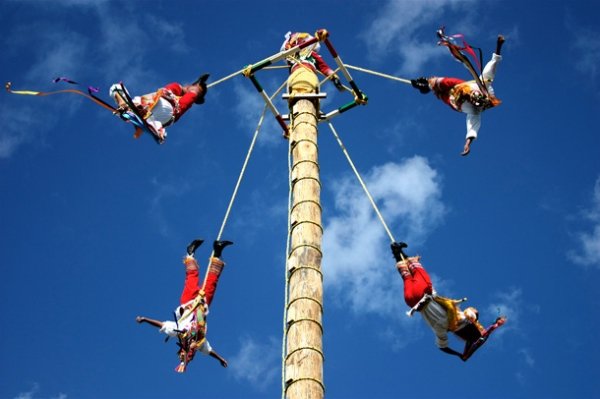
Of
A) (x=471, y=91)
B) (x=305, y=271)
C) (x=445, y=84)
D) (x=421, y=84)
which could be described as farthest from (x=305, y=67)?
(x=305, y=271)

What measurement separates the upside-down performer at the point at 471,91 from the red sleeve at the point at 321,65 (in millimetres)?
1858

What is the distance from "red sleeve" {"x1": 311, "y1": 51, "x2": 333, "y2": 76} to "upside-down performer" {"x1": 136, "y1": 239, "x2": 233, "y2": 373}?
3.39 meters

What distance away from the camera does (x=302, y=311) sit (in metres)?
7.29

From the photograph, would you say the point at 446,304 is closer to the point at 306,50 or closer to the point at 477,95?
the point at 477,95

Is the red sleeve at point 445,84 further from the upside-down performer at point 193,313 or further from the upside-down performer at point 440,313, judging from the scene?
the upside-down performer at point 193,313

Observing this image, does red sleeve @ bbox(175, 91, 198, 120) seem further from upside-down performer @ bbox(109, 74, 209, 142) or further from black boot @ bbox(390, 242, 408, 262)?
black boot @ bbox(390, 242, 408, 262)

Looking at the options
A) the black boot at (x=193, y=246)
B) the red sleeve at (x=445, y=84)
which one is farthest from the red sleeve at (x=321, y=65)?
the black boot at (x=193, y=246)

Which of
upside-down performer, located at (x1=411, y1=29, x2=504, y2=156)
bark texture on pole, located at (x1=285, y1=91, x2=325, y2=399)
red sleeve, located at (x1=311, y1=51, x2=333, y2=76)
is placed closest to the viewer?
bark texture on pole, located at (x1=285, y1=91, x2=325, y2=399)

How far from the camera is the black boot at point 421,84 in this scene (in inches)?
408

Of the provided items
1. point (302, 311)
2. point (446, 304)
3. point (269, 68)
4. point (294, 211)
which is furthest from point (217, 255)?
point (269, 68)

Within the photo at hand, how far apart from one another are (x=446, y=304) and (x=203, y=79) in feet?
15.0

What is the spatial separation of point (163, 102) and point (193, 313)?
9.43 feet

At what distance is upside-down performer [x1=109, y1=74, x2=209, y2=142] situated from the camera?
942cm

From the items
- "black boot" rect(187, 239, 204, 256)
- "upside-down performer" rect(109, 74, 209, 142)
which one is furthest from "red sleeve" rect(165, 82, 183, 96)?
"black boot" rect(187, 239, 204, 256)
